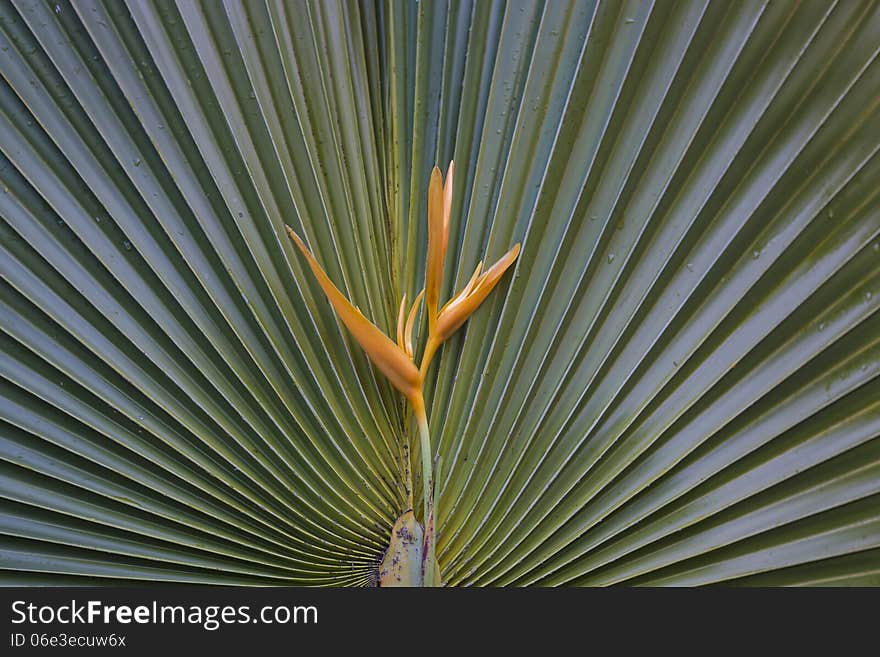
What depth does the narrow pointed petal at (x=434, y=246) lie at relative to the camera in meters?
0.87

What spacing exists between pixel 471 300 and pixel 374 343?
150 mm

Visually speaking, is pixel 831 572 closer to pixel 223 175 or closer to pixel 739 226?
pixel 739 226

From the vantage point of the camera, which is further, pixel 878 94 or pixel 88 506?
pixel 88 506

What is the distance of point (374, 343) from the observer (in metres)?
0.85

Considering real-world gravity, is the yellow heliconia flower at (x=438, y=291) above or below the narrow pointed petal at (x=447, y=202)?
below

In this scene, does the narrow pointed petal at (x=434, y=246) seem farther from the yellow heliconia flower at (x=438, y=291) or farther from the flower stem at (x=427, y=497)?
the flower stem at (x=427, y=497)

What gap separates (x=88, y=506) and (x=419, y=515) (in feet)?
1.46

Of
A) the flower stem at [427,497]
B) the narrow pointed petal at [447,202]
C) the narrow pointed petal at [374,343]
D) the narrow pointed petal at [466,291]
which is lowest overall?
the flower stem at [427,497]

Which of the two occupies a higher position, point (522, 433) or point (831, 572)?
point (522, 433)

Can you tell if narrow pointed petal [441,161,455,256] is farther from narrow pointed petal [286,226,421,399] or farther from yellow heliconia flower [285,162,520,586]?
narrow pointed petal [286,226,421,399]

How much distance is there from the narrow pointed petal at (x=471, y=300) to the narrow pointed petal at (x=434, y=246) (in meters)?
0.02

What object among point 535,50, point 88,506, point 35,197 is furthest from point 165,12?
point 88,506

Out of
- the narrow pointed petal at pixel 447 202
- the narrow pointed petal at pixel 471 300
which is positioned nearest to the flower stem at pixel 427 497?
the narrow pointed petal at pixel 471 300

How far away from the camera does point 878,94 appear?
746mm
